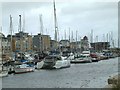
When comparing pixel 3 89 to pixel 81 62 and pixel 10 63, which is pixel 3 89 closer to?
pixel 10 63

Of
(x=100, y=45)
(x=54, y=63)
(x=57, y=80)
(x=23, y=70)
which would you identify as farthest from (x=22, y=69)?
(x=100, y=45)

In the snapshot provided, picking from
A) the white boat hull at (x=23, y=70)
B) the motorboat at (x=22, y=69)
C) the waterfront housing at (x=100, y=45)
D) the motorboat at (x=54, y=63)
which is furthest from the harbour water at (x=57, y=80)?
the waterfront housing at (x=100, y=45)

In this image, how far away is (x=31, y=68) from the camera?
221ft

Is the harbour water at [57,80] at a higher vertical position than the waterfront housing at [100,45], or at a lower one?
lower

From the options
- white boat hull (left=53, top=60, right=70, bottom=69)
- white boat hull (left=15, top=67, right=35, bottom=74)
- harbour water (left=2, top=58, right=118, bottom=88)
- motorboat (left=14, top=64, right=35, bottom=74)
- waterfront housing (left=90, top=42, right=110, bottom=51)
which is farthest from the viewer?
waterfront housing (left=90, top=42, right=110, bottom=51)

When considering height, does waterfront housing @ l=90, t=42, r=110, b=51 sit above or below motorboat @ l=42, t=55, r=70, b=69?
above

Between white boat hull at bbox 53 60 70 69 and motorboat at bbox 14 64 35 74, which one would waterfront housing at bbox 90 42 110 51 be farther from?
motorboat at bbox 14 64 35 74

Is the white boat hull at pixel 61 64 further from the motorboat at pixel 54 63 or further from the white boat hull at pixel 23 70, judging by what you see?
the white boat hull at pixel 23 70

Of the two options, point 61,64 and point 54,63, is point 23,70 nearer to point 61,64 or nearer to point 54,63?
point 54,63

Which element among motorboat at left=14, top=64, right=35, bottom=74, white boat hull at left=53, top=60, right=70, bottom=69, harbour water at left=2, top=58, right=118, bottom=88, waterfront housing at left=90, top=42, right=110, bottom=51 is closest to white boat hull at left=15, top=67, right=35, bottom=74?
motorboat at left=14, top=64, right=35, bottom=74

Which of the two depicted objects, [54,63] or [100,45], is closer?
[54,63]

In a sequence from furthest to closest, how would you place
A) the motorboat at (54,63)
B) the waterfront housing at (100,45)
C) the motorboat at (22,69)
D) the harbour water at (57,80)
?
the waterfront housing at (100,45) < the motorboat at (54,63) < the motorboat at (22,69) < the harbour water at (57,80)

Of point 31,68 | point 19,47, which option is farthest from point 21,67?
point 19,47

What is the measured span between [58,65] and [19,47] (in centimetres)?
7941
